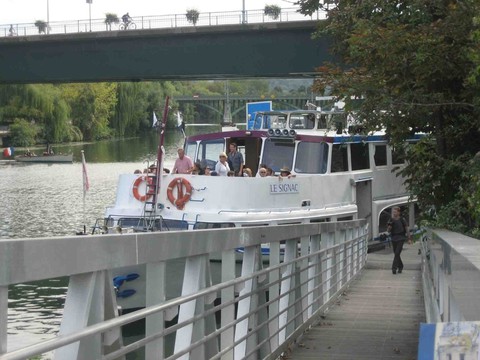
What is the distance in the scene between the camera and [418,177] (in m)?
16.6

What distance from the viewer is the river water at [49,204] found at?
56.9 ft

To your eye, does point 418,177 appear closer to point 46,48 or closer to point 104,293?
point 104,293

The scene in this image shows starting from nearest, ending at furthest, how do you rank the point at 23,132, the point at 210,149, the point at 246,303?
the point at 246,303
the point at 210,149
the point at 23,132

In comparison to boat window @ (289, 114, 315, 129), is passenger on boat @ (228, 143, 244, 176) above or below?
below

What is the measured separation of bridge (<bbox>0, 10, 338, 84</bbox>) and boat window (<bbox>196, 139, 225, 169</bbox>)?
451 inches

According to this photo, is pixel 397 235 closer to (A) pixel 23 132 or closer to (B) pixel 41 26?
(B) pixel 41 26

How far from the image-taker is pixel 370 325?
13.8 meters

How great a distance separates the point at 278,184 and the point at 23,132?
3041 inches

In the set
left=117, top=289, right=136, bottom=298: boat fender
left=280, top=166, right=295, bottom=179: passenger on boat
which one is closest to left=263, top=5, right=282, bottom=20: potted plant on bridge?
left=280, top=166, right=295, bottom=179: passenger on boat

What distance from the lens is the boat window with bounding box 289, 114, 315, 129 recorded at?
2852 cm

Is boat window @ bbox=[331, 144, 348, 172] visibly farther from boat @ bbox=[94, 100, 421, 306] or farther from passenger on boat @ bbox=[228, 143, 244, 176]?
passenger on boat @ bbox=[228, 143, 244, 176]

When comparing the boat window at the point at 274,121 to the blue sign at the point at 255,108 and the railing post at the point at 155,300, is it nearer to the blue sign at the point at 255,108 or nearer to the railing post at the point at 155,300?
the blue sign at the point at 255,108

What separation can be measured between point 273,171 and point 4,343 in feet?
73.3

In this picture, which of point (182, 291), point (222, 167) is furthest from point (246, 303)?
point (222, 167)
